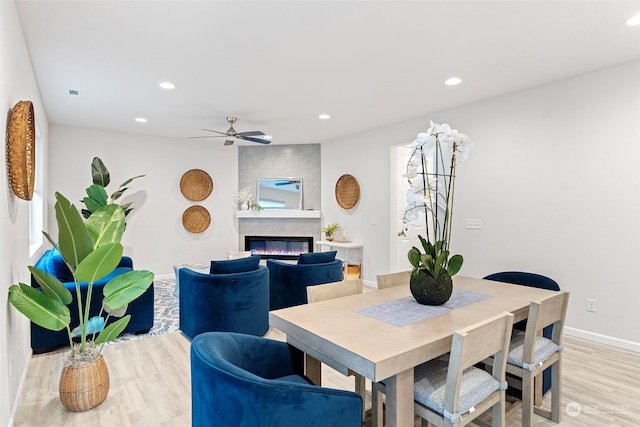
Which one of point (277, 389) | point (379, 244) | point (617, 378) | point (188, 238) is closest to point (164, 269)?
point (188, 238)

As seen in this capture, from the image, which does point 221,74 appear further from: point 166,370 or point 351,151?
point 351,151

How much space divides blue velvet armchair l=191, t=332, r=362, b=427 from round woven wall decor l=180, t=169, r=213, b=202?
5.73 metres

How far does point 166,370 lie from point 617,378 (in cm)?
355

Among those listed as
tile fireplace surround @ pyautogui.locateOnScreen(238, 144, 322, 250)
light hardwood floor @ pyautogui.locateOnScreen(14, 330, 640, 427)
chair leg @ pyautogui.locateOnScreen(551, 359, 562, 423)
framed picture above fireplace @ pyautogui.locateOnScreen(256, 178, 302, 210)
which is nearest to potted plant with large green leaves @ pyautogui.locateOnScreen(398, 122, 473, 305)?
chair leg @ pyautogui.locateOnScreen(551, 359, 562, 423)

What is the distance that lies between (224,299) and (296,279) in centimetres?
92

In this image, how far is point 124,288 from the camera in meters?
2.30

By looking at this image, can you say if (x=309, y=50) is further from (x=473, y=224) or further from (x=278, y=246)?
(x=278, y=246)

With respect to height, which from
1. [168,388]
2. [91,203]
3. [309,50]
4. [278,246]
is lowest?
[168,388]

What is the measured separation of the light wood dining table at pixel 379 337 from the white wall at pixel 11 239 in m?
1.53

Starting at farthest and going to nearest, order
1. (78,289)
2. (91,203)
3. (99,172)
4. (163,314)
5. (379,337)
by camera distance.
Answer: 1. (99,172)
2. (91,203)
3. (163,314)
4. (78,289)
5. (379,337)

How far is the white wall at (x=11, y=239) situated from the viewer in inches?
75.1

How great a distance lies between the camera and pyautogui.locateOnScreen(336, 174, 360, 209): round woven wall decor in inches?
244

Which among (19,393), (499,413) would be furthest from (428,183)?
(19,393)

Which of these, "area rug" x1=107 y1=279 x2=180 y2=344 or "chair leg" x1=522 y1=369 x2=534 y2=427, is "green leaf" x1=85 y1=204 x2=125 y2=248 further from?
"chair leg" x1=522 y1=369 x2=534 y2=427
